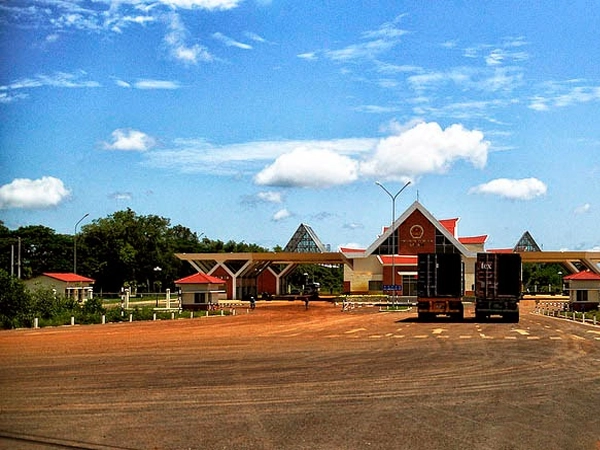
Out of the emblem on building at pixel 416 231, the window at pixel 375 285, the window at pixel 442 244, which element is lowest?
the window at pixel 375 285

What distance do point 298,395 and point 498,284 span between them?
28.9 m

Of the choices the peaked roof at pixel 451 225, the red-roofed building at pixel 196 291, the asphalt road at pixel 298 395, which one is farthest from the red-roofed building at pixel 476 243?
the asphalt road at pixel 298 395

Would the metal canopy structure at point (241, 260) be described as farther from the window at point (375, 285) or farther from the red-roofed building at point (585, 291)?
the red-roofed building at point (585, 291)

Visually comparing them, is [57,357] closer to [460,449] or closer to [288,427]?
[288,427]

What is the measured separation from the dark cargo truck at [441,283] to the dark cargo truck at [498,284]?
0.98m

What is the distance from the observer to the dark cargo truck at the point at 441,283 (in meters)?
43.0

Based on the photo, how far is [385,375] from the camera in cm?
1905

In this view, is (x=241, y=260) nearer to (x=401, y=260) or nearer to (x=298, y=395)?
(x=401, y=260)

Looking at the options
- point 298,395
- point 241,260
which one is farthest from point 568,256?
point 298,395

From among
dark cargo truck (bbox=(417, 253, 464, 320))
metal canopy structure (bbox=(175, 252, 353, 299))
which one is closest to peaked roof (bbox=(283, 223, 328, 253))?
metal canopy structure (bbox=(175, 252, 353, 299))

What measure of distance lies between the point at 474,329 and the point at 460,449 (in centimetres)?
2661

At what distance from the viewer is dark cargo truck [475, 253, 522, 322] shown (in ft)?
140

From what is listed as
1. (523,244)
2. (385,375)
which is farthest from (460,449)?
(523,244)

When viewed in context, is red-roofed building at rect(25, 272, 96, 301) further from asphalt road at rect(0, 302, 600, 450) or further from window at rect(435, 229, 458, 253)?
asphalt road at rect(0, 302, 600, 450)
